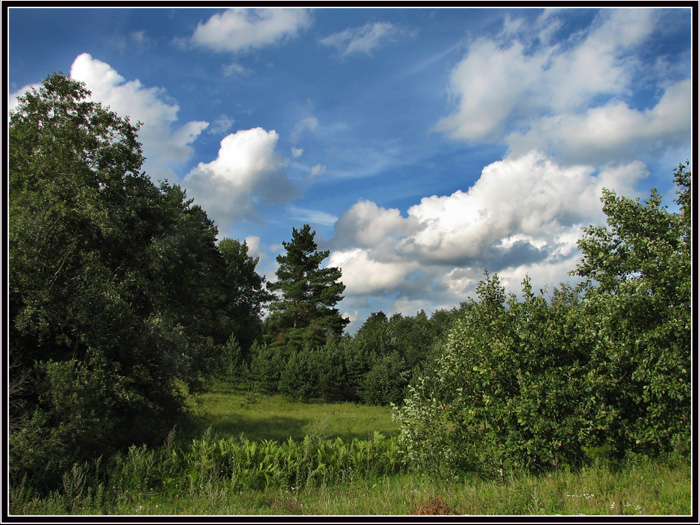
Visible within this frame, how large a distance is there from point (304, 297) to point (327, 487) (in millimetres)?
43745

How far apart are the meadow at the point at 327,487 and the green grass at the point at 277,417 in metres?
4.01

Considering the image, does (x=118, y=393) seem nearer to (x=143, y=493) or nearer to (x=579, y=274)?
(x=143, y=493)

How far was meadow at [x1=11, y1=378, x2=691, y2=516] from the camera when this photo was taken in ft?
23.3

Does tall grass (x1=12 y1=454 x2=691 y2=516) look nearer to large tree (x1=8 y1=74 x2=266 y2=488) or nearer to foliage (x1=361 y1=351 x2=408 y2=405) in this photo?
large tree (x1=8 y1=74 x2=266 y2=488)

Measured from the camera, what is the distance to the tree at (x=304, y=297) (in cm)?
5231

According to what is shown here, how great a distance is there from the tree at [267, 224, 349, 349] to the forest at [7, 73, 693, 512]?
29.0 m

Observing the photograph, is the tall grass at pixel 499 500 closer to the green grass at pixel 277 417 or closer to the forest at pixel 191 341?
the forest at pixel 191 341

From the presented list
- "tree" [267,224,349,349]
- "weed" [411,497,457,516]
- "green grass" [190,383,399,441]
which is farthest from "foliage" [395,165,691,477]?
"tree" [267,224,349,349]

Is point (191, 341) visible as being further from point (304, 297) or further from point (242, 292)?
point (242, 292)

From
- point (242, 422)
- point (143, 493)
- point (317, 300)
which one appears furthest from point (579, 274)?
point (317, 300)

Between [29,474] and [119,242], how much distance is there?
8166 mm

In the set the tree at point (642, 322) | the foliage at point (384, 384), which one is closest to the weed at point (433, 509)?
the tree at point (642, 322)

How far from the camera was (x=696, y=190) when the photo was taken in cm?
776

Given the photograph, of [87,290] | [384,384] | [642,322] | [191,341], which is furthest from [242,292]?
[642,322]
